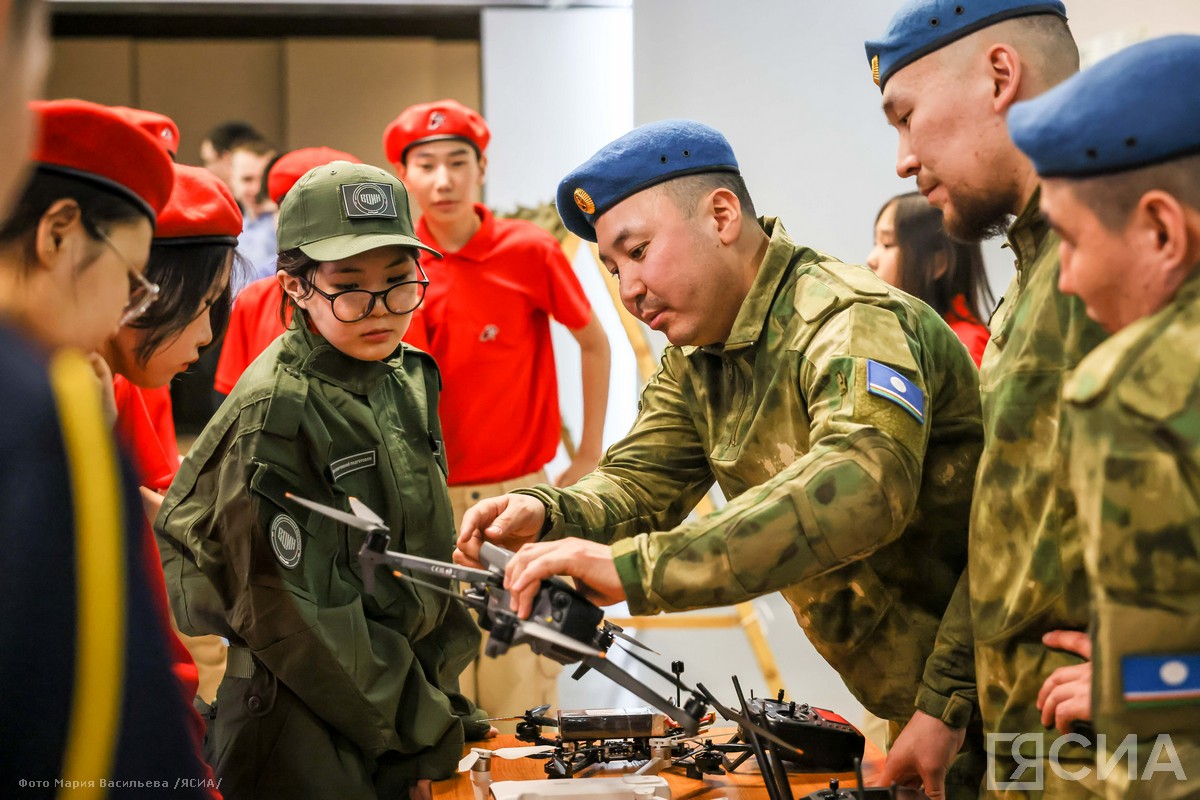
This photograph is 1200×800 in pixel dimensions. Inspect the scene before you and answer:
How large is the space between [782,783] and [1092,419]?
0.88 m

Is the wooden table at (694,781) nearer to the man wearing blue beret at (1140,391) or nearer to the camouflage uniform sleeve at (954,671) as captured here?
the camouflage uniform sleeve at (954,671)

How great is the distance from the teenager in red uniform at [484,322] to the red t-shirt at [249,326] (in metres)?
0.45

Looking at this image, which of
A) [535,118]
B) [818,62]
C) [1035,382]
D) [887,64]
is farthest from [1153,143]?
[535,118]

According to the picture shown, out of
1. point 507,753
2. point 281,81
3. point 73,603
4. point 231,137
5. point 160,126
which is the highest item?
point 281,81

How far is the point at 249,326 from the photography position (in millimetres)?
3799

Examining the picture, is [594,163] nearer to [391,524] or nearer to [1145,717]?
[391,524]

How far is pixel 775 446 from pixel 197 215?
1.08 m

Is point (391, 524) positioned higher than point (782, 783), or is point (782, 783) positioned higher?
point (391, 524)

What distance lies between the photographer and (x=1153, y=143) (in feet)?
3.60

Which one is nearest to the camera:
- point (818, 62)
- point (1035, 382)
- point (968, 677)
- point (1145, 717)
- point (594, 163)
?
point (1145, 717)

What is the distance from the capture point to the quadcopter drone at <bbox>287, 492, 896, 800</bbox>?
146 cm

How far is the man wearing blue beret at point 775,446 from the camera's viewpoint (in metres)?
1.56

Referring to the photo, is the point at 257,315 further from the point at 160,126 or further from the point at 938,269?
the point at 938,269

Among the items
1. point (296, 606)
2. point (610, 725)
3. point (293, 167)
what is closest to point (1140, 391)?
point (610, 725)
